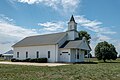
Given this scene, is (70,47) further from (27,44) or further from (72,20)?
(27,44)

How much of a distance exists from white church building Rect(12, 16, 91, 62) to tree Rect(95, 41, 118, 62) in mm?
5684

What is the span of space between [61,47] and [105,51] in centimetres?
1220

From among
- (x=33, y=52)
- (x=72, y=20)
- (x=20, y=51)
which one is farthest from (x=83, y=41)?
(x=20, y=51)

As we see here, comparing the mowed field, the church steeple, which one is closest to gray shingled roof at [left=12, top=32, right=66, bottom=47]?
the church steeple

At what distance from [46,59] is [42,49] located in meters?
2.74

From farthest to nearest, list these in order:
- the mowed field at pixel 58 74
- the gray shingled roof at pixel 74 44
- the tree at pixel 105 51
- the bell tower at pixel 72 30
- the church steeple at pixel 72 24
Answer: the tree at pixel 105 51
the church steeple at pixel 72 24
the bell tower at pixel 72 30
the gray shingled roof at pixel 74 44
the mowed field at pixel 58 74

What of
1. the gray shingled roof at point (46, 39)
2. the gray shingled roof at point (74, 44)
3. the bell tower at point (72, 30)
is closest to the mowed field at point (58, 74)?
the gray shingled roof at point (74, 44)

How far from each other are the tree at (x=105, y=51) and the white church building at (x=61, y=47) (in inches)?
224

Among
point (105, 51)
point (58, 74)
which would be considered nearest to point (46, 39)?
point (105, 51)

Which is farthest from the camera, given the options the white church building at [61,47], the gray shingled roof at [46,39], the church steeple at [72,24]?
the church steeple at [72,24]

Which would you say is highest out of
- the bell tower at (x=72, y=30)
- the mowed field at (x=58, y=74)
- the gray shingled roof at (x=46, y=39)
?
the bell tower at (x=72, y=30)

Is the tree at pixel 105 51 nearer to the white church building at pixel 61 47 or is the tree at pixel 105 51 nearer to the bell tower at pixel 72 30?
the white church building at pixel 61 47

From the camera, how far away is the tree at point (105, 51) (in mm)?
47188

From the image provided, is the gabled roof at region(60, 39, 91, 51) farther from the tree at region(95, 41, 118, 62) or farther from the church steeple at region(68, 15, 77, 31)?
the tree at region(95, 41, 118, 62)
